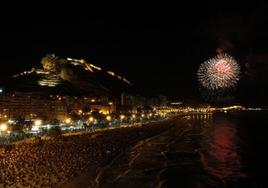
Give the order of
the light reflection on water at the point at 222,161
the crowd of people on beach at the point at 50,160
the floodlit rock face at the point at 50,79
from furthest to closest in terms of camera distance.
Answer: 1. the floodlit rock face at the point at 50,79
2. the light reflection on water at the point at 222,161
3. the crowd of people on beach at the point at 50,160

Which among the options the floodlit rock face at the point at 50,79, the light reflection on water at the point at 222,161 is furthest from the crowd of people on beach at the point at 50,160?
the floodlit rock face at the point at 50,79

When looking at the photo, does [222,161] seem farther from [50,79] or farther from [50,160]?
[50,79]

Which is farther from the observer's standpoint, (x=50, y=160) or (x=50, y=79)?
(x=50, y=79)

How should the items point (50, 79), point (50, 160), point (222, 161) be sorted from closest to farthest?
1. point (50, 160)
2. point (222, 161)
3. point (50, 79)

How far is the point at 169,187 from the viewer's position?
28.4m

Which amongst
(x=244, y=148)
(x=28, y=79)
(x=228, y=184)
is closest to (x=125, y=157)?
(x=228, y=184)

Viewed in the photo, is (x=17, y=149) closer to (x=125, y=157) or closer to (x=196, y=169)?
(x=125, y=157)

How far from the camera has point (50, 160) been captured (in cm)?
3572

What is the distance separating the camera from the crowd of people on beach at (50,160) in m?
28.0

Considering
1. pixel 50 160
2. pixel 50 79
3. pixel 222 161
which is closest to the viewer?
pixel 50 160

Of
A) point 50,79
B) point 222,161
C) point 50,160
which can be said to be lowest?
point 222,161

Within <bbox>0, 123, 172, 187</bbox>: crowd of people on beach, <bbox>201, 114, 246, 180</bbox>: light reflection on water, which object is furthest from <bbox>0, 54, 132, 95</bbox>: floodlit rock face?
<bbox>201, 114, 246, 180</bbox>: light reflection on water

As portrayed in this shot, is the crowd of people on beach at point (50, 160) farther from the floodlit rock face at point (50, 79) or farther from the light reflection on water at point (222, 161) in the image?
the floodlit rock face at point (50, 79)

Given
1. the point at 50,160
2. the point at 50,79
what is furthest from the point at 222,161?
the point at 50,79
